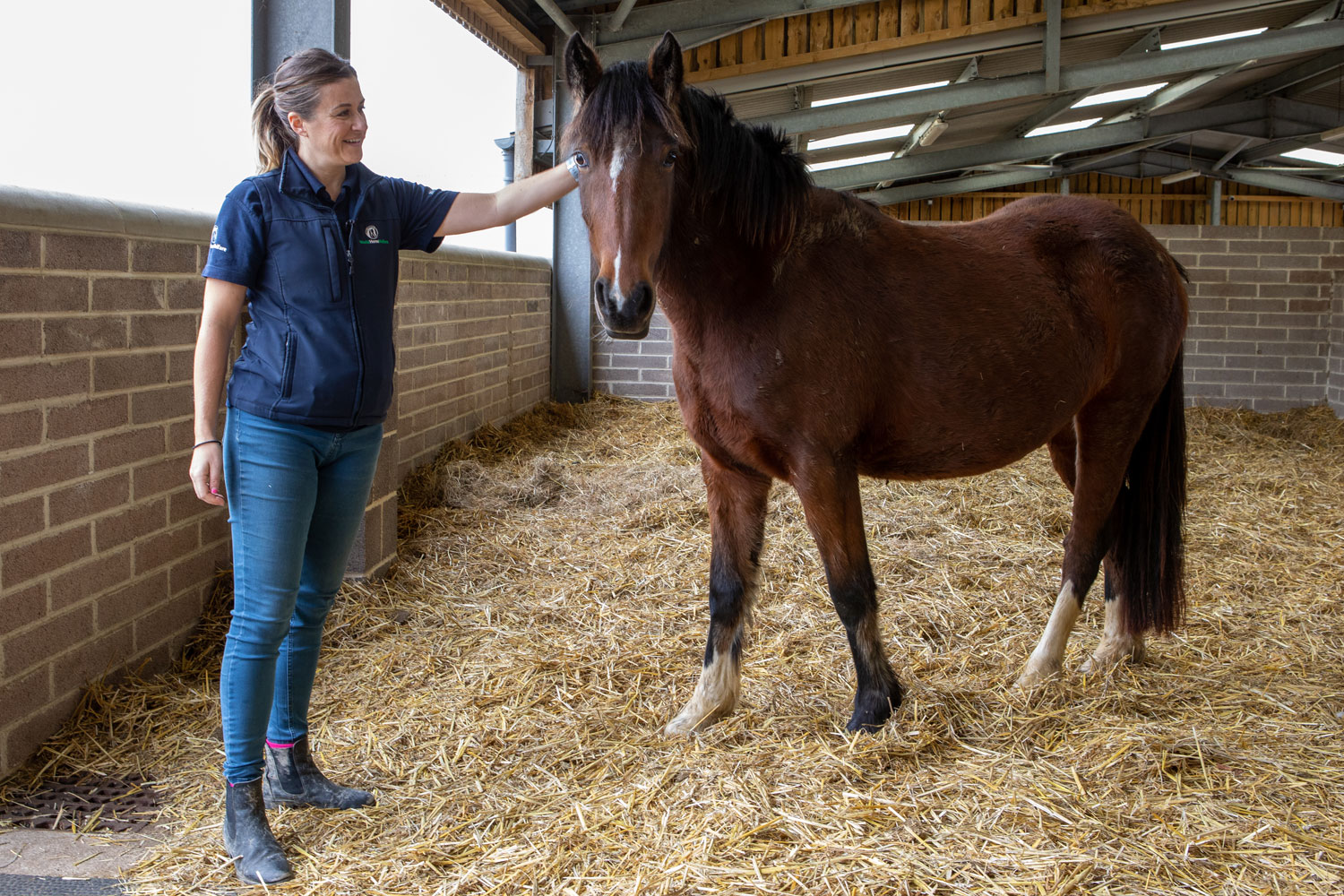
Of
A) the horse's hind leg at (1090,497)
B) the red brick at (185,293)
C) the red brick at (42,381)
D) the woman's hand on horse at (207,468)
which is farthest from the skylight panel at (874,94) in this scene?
the woman's hand on horse at (207,468)

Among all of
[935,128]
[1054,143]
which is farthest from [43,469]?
[1054,143]

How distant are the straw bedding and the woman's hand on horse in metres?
0.79

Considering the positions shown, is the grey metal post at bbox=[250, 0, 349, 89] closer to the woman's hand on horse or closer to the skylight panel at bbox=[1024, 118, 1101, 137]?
the woman's hand on horse

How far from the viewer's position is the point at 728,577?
2732 mm

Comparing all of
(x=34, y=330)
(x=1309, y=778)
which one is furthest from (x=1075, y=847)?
(x=34, y=330)

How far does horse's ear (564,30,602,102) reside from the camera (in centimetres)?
212

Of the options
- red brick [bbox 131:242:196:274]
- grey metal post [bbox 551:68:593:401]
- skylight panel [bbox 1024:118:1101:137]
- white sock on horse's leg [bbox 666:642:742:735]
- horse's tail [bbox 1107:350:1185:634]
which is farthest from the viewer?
skylight panel [bbox 1024:118:1101:137]

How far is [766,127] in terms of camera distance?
2482 millimetres

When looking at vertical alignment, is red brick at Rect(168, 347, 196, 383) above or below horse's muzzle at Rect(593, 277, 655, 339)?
below

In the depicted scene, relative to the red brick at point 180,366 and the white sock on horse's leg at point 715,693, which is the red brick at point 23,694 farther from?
the white sock on horse's leg at point 715,693

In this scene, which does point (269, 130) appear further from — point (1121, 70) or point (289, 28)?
point (1121, 70)

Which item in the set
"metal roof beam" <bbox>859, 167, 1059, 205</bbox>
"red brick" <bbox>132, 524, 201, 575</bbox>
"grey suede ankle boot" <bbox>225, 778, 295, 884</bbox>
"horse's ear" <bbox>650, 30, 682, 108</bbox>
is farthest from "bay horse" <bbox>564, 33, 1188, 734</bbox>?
"metal roof beam" <bbox>859, 167, 1059, 205</bbox>

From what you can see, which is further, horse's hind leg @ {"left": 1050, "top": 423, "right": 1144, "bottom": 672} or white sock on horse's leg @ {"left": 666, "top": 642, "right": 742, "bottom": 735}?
horse's hind leg @ {"left": 1050, "top": 423, "right": 1144, "bottom": 672}

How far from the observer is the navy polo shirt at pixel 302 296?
1928 millimetres
